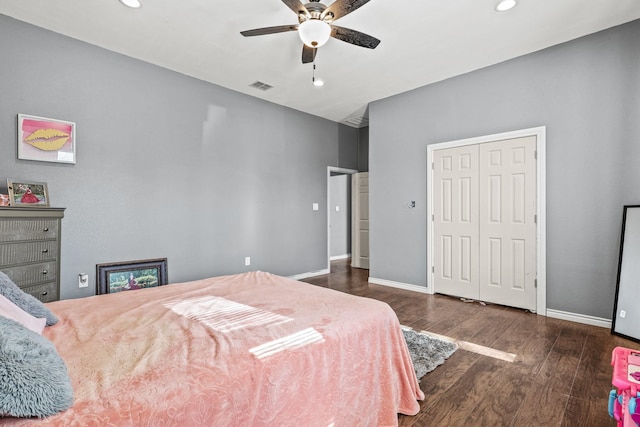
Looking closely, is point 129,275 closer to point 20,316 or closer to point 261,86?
point 20,316

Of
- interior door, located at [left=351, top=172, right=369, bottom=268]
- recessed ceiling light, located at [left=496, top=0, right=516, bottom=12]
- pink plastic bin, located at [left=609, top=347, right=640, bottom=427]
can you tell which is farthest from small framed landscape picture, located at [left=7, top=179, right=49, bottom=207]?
interior door, located at [left=351, top=172, right=369, bottom=268]

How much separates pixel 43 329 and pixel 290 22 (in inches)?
115

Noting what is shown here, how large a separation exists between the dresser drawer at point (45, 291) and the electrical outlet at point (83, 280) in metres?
0.52

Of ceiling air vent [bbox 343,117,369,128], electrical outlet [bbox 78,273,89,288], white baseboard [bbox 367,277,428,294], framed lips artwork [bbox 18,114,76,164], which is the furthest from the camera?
ceiling air vent [bbox 343,117,369,128]

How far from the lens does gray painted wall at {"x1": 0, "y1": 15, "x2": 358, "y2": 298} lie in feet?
9.76

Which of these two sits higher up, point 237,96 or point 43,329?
point 237,96

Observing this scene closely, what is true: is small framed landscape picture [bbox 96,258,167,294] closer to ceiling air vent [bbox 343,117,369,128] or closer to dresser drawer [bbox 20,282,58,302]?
dresser drawer [bbox 20,282,58,302]

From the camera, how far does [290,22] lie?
2.89m

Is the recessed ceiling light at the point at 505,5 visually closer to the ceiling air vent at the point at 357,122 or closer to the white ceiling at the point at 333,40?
the white ceiling at the point at 333,40

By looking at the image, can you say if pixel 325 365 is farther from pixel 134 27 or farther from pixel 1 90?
pixel 1 90

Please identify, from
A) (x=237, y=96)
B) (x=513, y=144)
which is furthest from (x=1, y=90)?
(x=513, y=144)

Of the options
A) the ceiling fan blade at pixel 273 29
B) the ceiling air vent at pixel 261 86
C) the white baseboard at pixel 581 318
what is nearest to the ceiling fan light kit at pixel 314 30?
the ceiling fan blade at pixel 273 29

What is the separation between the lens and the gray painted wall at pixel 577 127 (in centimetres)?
294

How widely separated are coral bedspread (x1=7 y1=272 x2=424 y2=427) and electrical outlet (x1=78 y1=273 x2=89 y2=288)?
149 centimetres
